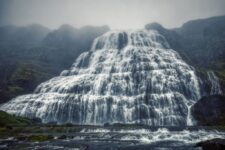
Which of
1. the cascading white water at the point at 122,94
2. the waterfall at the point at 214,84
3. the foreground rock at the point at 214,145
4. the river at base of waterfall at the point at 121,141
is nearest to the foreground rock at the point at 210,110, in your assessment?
the cascading white water at the point at 122,94

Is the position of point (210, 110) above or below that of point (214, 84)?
below

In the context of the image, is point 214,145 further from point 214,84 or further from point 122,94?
point 214,84

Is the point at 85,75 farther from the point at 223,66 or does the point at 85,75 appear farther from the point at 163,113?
the point at 223,66

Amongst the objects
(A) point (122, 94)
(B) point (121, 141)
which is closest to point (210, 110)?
(A) point (122, 94)

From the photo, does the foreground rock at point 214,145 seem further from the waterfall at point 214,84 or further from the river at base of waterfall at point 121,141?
the waterfall at point 214,84

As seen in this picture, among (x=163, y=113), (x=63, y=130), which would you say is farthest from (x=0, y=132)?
(x=163, y=113)

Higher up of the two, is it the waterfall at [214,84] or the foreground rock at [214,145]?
the waterfall at [214,84]
